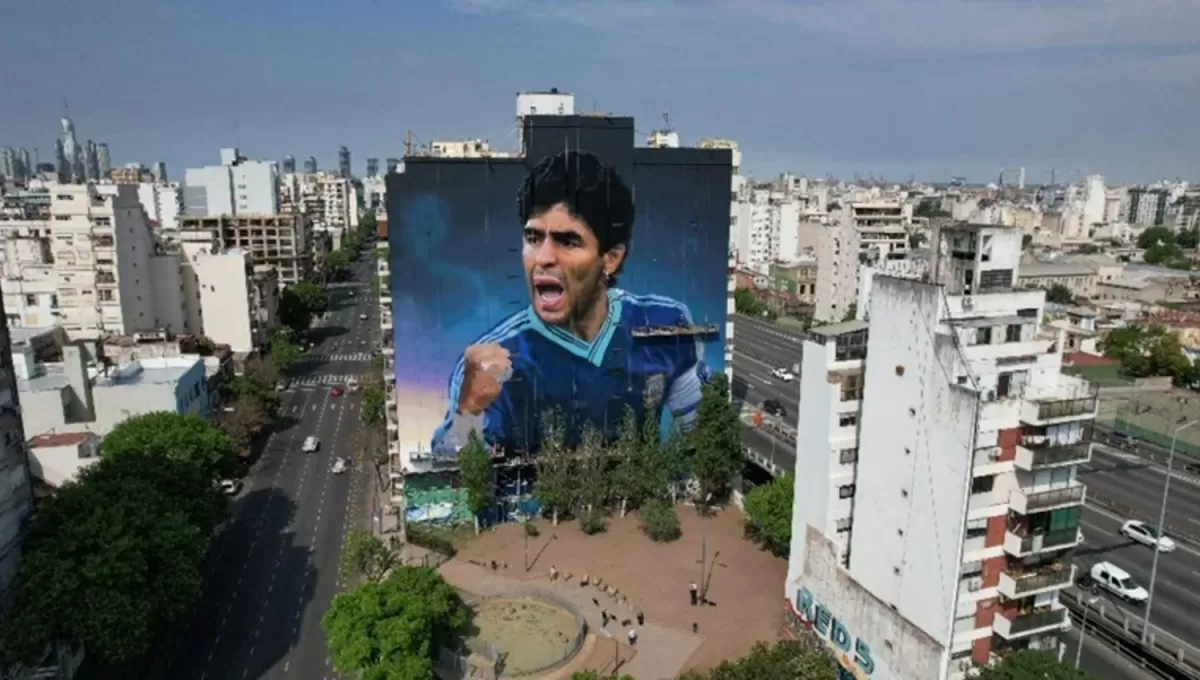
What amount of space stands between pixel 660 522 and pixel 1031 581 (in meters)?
20.6

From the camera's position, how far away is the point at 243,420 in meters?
55.9

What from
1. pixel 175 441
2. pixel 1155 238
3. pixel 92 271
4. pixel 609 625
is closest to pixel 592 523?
pixel 609 625

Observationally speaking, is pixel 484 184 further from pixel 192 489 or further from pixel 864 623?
pixel 864 623

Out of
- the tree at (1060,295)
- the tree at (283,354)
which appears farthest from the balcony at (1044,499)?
the tree at (1060,295)

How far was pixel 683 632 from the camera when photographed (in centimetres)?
3472

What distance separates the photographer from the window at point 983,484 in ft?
83.7

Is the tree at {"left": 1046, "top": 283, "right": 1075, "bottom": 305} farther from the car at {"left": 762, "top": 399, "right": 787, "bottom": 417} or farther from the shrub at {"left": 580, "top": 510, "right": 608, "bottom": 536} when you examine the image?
the shrub at {"left": 580, "top": 510, "right": 608, "bottom": 536}

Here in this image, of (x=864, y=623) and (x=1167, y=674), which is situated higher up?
(x=864, y=623)

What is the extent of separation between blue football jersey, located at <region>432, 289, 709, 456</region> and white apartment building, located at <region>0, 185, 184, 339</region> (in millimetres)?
41369

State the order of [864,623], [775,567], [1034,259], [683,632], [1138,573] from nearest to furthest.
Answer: [864,623], [683,632], [1138,573], [775,567], [1034,259]

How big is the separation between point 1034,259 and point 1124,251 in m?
50.9

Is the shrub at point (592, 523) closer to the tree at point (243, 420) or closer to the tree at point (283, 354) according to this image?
the tree at point (243, 420)

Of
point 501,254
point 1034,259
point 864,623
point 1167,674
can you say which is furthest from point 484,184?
point 1034,259

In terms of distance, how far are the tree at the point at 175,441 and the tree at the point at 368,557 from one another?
1105 centimetres
